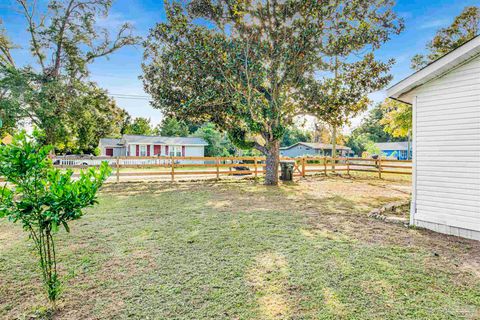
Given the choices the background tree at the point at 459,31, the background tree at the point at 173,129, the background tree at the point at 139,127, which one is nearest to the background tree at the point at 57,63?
the background tree at the point at 459,31

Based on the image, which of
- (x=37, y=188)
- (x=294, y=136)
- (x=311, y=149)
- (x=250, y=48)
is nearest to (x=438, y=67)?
(x=37, y=188)

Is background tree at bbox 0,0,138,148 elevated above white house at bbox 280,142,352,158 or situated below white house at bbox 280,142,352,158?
above

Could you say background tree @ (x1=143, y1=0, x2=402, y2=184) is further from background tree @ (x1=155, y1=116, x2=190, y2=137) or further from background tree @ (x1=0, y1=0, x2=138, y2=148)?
background tree @ (x1=155, y1=116, x2=190, y2=137)

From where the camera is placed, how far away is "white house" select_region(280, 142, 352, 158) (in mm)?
41844

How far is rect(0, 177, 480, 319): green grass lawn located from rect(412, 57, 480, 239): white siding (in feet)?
1.57

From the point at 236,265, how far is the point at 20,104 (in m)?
14.5

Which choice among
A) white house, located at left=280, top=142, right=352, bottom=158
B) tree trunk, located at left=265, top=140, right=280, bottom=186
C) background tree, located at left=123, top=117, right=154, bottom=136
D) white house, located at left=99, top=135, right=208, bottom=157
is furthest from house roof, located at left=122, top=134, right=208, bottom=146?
tree trunk, located at left=265, top=140, right=280, bottom=186

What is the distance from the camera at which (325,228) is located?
4.86 m

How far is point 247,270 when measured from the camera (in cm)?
311

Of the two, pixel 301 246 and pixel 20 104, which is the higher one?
pixel 20 104

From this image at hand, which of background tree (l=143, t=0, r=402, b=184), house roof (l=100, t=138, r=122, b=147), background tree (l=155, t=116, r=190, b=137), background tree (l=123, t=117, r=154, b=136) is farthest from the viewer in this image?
background tree (l=123, t=117, r=154, b=136)

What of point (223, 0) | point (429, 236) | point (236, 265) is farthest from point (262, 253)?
point (223, 0)

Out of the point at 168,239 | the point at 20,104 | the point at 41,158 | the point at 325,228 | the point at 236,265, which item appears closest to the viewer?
the point at 41,158

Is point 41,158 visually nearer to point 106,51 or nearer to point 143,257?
point 143,257
